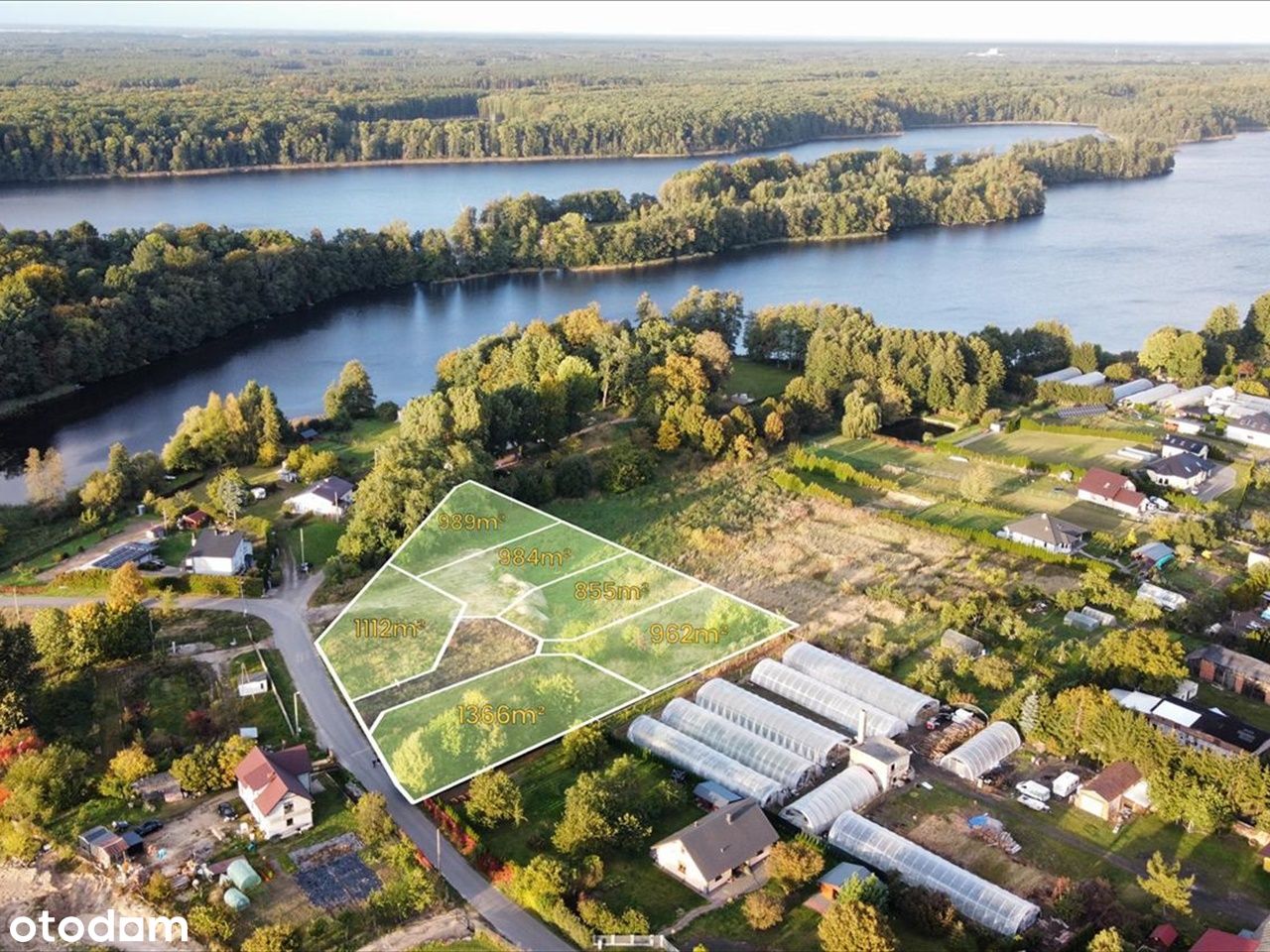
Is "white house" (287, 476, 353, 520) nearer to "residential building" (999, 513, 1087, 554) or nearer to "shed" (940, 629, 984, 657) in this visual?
"shed" (940, 629, 984, 657)

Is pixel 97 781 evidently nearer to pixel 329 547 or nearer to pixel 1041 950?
pixel 329 547

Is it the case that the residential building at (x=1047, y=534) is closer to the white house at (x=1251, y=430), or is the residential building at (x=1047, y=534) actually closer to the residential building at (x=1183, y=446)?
the residential building at (x=1183, y=446)

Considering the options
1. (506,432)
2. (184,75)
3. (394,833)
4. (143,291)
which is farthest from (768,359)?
(184,75)

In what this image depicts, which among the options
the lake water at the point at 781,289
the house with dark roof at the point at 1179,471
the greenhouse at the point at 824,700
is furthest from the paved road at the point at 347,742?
the house with dark roof at the point at 1179,471

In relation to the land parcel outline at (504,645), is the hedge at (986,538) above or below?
below

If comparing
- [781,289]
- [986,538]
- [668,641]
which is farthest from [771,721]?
[781,289]

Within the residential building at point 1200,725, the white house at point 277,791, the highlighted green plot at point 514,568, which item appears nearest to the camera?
the white house at point 277,791
